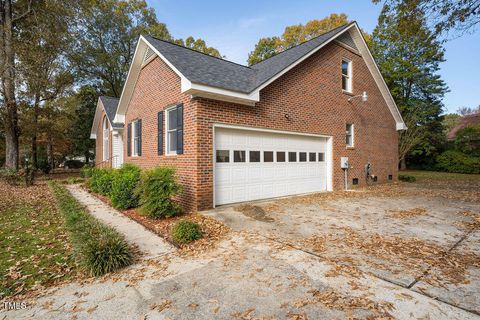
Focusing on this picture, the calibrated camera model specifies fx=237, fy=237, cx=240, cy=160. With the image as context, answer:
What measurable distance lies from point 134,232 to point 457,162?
29.9m

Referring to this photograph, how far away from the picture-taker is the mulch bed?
4.36 meters

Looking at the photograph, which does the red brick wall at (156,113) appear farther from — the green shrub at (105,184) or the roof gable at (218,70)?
the green shrub at (105,184)

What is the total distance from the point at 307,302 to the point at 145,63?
1054 cm

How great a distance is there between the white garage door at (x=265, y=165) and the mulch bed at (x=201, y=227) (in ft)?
5.21

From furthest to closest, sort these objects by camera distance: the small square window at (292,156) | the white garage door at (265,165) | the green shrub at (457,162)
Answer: the green shrub at (457,162) → the small square window at (292,156) → the white garage door at (265,165)

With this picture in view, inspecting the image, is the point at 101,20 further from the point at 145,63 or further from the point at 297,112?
the point at 297,112

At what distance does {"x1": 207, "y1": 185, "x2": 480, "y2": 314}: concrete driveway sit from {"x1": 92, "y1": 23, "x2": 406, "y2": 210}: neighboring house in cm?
128

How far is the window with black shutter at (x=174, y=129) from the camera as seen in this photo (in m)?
7.41

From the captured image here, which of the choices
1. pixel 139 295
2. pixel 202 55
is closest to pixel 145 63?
pixel 202 55

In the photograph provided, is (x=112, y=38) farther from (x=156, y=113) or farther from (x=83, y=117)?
(x=156, y=113)

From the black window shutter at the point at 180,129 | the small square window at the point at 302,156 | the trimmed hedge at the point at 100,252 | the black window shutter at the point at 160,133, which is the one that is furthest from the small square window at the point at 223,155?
the trimmed hedge at the point at 100,252

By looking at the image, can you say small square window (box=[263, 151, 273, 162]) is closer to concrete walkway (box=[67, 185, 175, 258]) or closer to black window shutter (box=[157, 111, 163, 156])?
black window shutter (box=[157, 111, 163, 156])

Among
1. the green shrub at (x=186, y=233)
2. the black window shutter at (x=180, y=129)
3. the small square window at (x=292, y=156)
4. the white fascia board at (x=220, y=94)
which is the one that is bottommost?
the green shrub at (x=186, y=233)

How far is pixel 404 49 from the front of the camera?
25297mm
